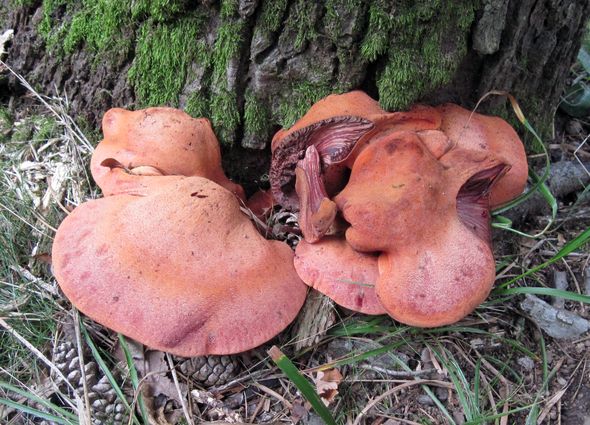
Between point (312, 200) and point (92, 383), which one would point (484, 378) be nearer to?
point (312, 200)

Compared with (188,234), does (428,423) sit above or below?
below

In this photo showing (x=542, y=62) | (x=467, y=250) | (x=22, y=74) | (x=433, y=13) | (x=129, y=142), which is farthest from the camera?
(x=22, y=74)

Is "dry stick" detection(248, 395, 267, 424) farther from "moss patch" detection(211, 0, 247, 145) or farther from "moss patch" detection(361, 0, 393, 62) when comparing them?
"moss patch" detection(361, 0, 393, 62)

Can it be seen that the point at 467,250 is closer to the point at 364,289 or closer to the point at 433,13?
the point at 364,289

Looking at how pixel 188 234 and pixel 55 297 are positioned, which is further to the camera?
pixel 55 297

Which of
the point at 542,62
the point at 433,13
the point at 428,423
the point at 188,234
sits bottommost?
the point at 428,423

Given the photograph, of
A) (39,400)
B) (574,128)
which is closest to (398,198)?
(39,400)

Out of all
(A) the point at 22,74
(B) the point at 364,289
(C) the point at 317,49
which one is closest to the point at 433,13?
(C) the point at 317,49

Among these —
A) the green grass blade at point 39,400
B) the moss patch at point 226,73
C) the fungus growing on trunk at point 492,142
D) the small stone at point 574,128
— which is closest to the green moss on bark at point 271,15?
the moss patch at point 226,73
